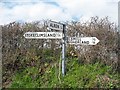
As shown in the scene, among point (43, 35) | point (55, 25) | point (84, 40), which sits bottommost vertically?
point (84, 40)

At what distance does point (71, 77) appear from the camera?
884cm

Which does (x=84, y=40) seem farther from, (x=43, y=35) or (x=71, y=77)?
(x=43, y=35)


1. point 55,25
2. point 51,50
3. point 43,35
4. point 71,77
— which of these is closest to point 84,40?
point 55,25

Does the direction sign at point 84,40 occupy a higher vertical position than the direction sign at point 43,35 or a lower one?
lower

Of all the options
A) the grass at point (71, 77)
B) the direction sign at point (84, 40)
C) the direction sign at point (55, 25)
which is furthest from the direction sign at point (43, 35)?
the grass at point (71, 77)

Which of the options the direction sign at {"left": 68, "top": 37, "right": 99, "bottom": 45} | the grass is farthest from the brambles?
the direction sign at {"left": 68, "top": 37, "right": 99, "bottom": 45}

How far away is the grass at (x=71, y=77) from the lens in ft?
27.8

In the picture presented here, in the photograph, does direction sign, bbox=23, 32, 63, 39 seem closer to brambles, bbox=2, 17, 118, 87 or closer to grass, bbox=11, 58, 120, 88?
brambles, bbox=2, 17, 118, 87

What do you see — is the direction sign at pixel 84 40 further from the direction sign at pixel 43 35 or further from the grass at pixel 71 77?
the grass at pixel 71 77

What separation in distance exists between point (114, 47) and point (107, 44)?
213 millimetres

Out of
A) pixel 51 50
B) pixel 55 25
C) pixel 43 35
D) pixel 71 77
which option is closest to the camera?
pixel 71 77

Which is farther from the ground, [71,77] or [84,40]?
[84,40]

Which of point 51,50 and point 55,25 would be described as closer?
point 55,25

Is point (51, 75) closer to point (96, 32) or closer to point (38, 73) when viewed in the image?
point (38, 73)
